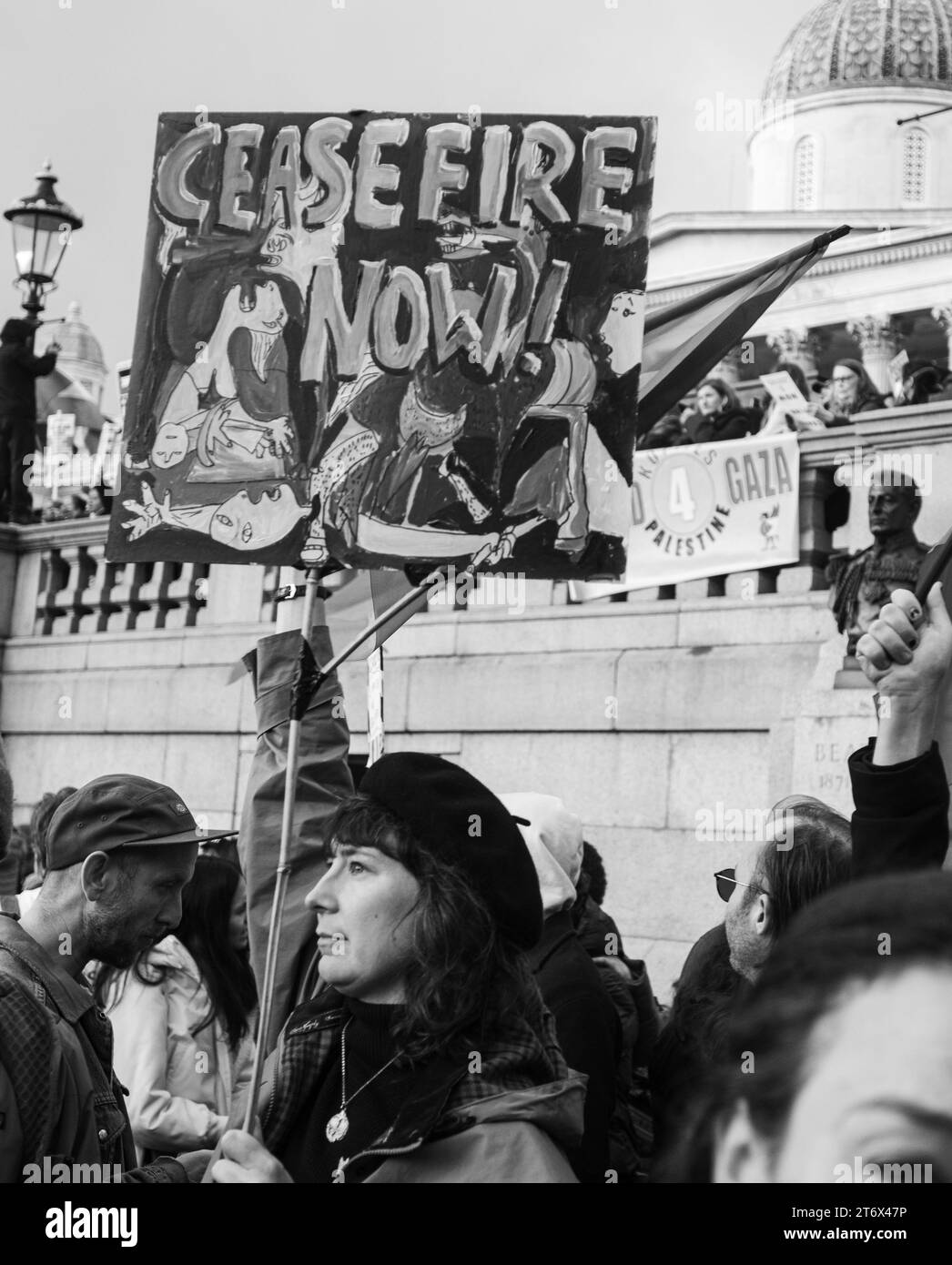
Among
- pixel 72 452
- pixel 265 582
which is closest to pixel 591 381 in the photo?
pixel 265 582

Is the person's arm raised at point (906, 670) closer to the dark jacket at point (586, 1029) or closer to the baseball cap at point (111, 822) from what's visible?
the baseball cap at point (111, 822)

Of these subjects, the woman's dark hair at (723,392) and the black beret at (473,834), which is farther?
the woman's dark hair at (723,392)

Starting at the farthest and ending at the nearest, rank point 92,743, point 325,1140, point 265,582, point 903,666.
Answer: point 92,743, point 265,582, point 325,1140, point 903,666

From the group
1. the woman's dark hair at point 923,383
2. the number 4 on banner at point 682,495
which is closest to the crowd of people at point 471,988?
the number 4 on banner at point 682,495

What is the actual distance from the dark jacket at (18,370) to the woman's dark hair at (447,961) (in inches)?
530

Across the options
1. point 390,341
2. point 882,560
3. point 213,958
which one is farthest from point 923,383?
point 213,958

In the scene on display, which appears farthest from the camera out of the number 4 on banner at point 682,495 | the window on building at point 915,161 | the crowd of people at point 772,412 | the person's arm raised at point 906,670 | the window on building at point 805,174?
the window on building at point 805,174

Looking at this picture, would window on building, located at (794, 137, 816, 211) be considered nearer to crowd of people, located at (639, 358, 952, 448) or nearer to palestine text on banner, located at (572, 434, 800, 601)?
crowd of people, located at (639, 358, 952, 448)

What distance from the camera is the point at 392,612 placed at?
194 inches

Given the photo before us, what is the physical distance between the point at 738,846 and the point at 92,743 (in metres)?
7.21

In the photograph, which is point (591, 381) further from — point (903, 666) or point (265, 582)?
point (265, 582)

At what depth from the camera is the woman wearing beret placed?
3.03 meters

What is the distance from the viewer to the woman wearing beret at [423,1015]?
9.95 ft

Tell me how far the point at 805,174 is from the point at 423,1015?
5600 cm
